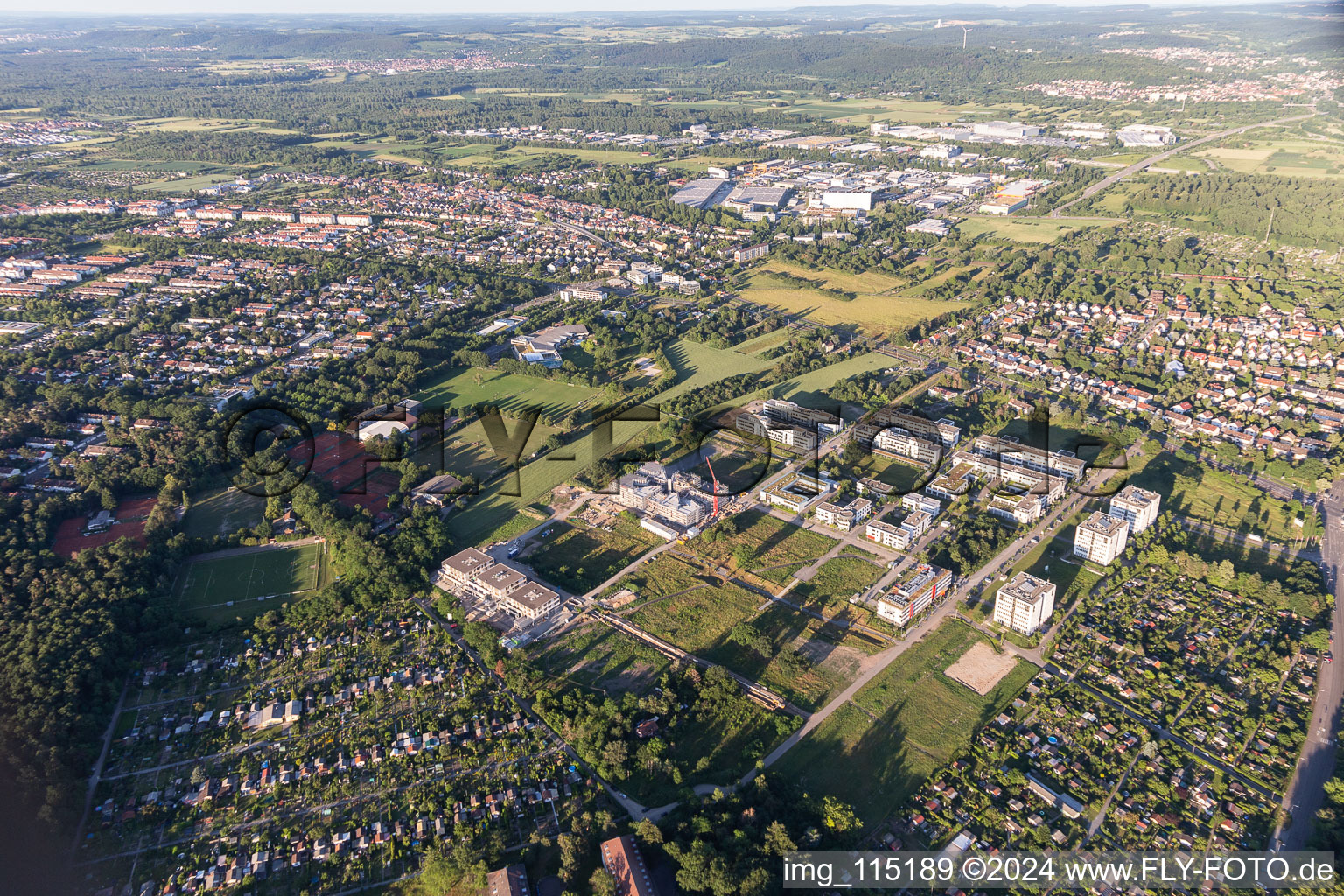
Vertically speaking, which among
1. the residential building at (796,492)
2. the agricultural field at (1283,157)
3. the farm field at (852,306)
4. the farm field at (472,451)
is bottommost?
the residential building at (796,492)

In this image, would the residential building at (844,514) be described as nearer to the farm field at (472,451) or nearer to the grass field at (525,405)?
the grass field at (525,405)

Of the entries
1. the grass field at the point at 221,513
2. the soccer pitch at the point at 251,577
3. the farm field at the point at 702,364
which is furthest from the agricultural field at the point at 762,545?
the grass field at the point at 221,513

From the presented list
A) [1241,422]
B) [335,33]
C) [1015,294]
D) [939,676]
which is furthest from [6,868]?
[335,33]

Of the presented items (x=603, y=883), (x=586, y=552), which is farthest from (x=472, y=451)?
(x=603, y=883)

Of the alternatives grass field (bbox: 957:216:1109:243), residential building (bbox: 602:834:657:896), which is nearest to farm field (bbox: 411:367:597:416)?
residential building (bbox: 602:834:657:896)

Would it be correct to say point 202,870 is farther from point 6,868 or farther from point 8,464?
point 8,464
